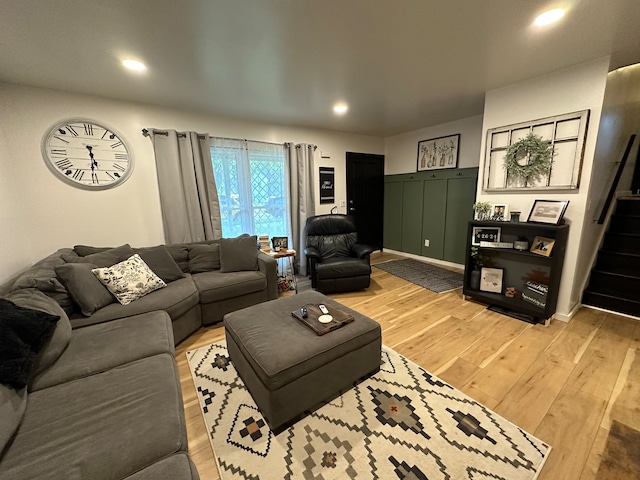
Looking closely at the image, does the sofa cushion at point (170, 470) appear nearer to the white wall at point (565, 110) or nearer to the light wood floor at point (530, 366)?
the light wood floor at point (530, 366)

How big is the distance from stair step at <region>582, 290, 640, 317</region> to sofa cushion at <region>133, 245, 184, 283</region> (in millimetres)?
4552

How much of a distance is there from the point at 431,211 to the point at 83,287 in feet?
15.4

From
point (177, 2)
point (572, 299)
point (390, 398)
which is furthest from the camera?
point (572, 299)

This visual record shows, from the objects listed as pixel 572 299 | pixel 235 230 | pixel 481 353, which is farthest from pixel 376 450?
pixel 235 230

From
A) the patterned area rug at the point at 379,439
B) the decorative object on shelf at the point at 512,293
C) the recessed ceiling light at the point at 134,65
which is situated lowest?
the patterned area rug at the point at 379,439

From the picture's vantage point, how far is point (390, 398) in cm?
164

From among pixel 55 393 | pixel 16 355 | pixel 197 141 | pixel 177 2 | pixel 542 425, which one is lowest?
pixel 542 425

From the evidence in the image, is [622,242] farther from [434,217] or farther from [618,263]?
[434,217]

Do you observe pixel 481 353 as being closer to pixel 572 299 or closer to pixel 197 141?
pixel 572 299

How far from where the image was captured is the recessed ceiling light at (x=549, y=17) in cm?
156

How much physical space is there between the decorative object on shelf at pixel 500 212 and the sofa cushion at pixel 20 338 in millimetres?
3813

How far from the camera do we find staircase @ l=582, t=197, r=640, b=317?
2.63 m

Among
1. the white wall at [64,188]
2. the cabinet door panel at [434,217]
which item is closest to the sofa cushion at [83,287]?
the white wall at [64,188]

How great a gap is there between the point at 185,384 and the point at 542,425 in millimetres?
2307
